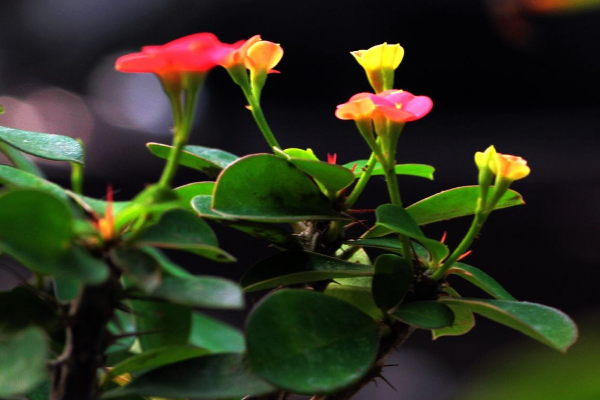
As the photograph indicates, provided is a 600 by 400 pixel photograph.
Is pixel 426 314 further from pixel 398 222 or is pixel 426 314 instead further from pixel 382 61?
pixel 382 61

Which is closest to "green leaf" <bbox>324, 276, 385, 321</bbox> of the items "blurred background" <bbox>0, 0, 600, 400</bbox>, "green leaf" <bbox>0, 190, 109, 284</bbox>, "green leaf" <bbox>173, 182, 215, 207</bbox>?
"green leaf" <bbox>173, 182, 215, 207</bbox>

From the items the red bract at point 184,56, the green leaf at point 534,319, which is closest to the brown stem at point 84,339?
the red bract at point 184,56

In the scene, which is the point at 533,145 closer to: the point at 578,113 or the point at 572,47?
the point at 578,113

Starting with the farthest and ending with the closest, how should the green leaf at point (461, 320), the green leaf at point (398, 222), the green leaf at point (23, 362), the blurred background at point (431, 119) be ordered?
the blurred background at point (431, 119)
the green leaf at point (461, 320)
the green leaf at point (398, 222)
the green leaf at point (23, 362)

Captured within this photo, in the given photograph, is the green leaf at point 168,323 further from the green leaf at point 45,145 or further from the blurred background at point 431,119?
the blurred background at point 431,119

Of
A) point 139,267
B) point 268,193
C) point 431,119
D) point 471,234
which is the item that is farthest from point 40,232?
point 431,119
